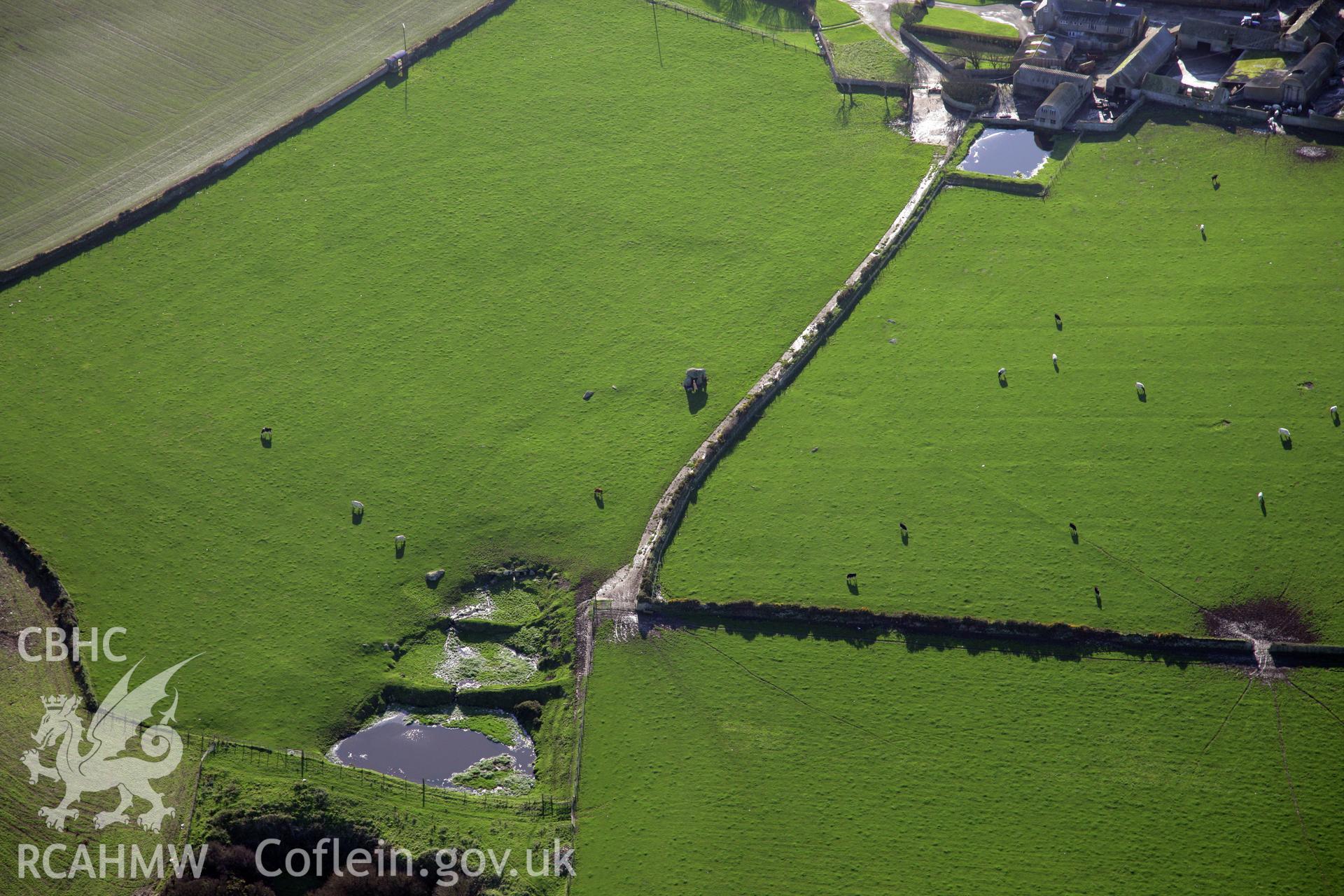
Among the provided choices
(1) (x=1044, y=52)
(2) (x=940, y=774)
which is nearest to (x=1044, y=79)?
(1) (x=1044, y=52)

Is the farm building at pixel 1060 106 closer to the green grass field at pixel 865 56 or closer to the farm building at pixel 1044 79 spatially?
the farm building at pixel 1044 79

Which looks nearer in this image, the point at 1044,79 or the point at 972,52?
the point at 1044,79

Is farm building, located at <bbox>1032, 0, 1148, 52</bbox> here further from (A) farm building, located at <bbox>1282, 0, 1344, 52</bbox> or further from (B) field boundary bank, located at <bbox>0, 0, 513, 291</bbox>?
(B) field boundary bank, located at <bbox>0, 0, 513, 291</bbox>

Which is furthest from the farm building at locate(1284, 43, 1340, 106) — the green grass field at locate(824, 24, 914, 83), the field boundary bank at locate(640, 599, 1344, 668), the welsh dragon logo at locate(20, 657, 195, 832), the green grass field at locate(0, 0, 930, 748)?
the welsh dragon logo at locate(20, 657, 195, 832)

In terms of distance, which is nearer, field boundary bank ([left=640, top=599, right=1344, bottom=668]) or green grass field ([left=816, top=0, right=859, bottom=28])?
field boundary bank ([left=640, top=599, right=1344, bottom=668])

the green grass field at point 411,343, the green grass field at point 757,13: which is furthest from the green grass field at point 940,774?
the green grass field at point 757,13

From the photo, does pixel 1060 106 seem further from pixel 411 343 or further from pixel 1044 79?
pixel 411 343
